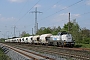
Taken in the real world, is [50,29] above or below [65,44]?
above

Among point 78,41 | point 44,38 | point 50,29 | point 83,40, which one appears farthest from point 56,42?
point 50,29

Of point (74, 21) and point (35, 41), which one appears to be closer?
point (35, 41)

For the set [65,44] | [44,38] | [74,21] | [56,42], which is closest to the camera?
[65,44]

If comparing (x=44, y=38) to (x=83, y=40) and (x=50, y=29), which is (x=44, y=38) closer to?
(x=83, y=40)

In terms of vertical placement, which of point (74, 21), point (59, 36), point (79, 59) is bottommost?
point (79, 59)

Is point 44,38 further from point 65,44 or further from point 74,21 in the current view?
point 74,21

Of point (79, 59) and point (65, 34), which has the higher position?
point (65, 34)

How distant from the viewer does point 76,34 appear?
58.3m

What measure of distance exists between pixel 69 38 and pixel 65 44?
145cm

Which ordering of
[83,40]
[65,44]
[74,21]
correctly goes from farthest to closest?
1. [74,21]
2. [83,40]
3. [65,44]

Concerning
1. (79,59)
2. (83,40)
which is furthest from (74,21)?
(79,59)

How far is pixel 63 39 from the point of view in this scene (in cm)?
3744

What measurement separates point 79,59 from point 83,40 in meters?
45.2

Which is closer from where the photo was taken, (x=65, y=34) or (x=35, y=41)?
(x=65, y=34)
